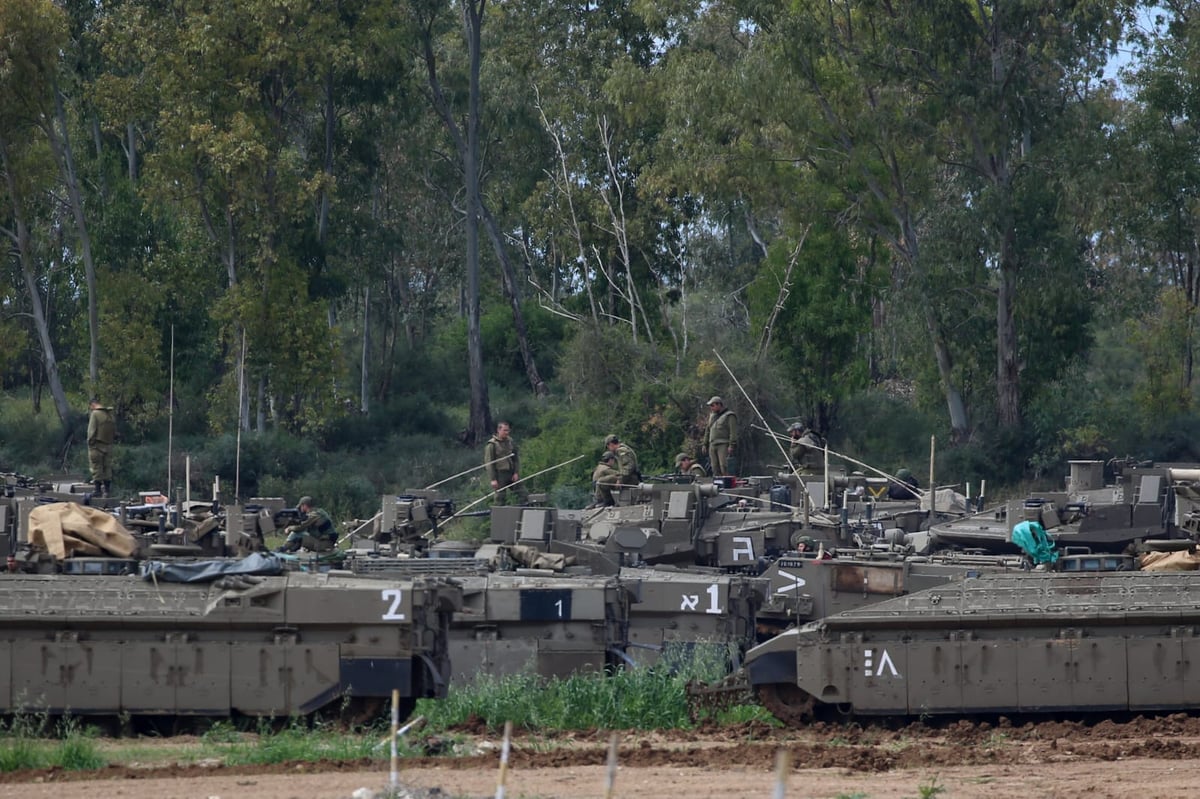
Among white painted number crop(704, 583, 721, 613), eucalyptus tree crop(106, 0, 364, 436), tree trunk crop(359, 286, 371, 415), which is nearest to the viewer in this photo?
white painted number crop(704, 583, 721, 613)

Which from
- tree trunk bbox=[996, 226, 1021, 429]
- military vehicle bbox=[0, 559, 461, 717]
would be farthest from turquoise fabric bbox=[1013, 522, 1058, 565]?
tree trunk bbox=[996, 226, 1021, 429]

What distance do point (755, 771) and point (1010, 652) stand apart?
3.73 m

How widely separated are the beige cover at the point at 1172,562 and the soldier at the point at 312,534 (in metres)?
10.5

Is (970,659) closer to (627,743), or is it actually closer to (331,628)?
(627,743)

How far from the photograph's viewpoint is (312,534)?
24.5m

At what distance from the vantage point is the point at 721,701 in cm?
1897

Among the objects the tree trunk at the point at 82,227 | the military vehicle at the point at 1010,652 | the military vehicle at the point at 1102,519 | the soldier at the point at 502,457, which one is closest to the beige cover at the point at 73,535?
the military vehicle at the point at 1010,652

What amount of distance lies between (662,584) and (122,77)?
103 ft

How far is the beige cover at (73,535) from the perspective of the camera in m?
20.6

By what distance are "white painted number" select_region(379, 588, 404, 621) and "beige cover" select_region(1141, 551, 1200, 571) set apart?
7.92m

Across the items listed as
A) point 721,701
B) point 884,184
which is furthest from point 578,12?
point 721,701

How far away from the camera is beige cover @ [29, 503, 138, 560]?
2064 centimetres

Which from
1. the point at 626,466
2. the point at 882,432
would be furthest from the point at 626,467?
the point at 882,432

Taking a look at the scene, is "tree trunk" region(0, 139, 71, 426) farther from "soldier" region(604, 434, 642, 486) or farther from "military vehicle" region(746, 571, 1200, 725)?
"military vehicle" region(746, 571, 1200, 725)
